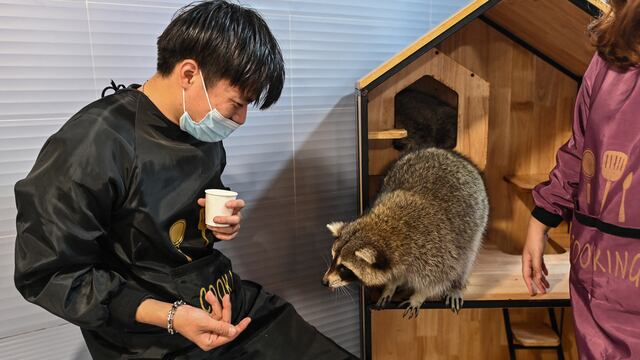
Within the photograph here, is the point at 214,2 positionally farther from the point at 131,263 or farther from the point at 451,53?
the point at 451,53

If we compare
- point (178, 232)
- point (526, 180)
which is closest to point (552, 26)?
point (526, 180)

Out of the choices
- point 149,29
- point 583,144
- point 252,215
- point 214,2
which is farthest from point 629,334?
point 149,29

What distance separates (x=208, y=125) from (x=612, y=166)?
0.91 metres

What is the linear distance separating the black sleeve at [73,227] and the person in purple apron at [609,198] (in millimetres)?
1016

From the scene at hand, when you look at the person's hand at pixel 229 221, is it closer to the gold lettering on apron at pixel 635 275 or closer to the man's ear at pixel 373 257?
the man's ear at pixel 373 257

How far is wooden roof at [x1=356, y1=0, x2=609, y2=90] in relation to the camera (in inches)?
58.8

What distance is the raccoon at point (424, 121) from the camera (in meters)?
2.09

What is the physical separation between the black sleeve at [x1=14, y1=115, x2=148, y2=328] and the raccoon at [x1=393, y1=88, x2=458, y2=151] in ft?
4.36

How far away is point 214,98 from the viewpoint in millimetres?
1139

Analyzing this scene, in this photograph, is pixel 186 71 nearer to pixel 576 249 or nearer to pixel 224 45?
pixel 224 45

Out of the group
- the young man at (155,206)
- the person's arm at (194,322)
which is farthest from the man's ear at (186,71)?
the person's arm at (194,322)

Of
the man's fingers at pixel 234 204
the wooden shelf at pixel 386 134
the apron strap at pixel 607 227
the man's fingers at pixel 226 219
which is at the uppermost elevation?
the wooden shelf at pixel 386 134

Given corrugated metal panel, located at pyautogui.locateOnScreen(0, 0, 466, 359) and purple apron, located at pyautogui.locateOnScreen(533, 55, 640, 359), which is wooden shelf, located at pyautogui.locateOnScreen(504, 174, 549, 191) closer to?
corrugated metal panel, located at pyautogui.locateOnScreen(0, 0, 466, 359)

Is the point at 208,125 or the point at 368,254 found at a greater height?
the point at 208,125
